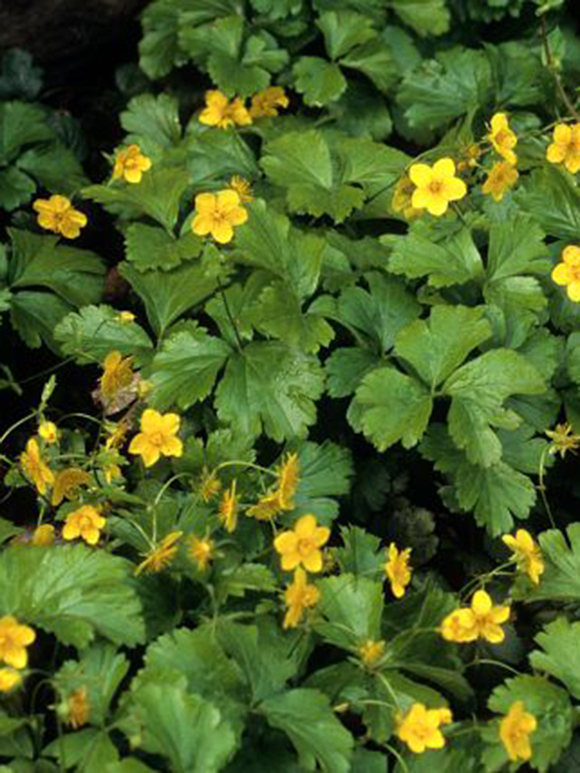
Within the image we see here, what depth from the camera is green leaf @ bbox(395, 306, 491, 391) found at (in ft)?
9.29

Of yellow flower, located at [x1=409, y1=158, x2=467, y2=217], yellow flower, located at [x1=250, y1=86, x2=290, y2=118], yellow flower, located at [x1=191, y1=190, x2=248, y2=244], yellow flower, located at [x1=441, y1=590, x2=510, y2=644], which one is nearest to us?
yellow flower, located at [x1=441, y1=590, x2=510, y2=644]

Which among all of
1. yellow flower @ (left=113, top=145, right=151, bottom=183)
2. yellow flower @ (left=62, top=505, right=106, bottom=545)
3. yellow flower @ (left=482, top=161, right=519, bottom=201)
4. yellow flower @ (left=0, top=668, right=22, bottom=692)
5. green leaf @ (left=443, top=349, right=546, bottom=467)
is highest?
yellow flower @ (left=113, top=145, right=151, bottom=183)

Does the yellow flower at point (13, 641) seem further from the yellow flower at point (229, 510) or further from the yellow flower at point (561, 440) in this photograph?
the yellow flower at point (561, 440)

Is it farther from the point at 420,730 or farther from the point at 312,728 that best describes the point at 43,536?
the point at 420,730

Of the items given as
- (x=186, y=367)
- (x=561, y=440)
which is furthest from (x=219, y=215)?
(x=561, y=440)

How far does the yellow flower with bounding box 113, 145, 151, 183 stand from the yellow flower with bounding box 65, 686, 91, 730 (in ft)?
4.65

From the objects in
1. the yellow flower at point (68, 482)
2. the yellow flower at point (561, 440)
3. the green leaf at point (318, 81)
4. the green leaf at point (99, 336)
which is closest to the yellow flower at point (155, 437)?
the yellow flower at point (68, 482)

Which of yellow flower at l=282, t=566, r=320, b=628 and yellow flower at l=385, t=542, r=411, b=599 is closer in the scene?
yellow flower at l=282, t=566, r=320, b=628

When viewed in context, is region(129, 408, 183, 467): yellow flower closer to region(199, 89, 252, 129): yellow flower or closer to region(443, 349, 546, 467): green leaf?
region(443, 349, 546, 467): green leaf

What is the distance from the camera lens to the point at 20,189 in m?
3.51

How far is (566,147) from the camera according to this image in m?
3.12

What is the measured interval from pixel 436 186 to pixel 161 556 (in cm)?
109

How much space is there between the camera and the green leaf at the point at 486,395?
275 cm

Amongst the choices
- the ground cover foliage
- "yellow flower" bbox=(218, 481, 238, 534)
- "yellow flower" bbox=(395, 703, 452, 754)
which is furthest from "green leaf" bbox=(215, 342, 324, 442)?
"yellow flower" bbox=(395, 703, 452, 754)
